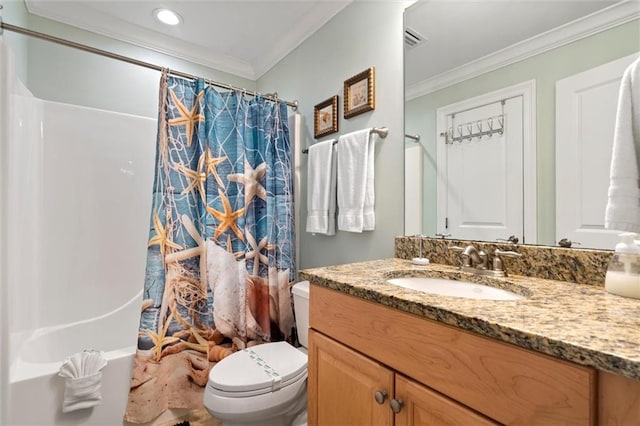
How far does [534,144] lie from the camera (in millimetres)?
999

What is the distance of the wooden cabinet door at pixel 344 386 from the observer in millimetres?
792

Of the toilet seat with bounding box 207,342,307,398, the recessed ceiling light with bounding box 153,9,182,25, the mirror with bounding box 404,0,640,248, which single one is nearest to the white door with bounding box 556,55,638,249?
the mirror with bounding box 404,0,640,248

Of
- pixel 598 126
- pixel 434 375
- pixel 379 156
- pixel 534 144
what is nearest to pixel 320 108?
pixel 379 156

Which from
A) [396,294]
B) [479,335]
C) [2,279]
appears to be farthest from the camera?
[2,279]

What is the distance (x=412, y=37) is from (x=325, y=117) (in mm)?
653

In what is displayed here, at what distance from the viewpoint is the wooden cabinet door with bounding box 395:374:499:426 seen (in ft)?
2.01

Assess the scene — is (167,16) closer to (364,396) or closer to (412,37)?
(412,37)

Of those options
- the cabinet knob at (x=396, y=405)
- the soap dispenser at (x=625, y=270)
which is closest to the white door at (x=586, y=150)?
the soap dispenser at (x=625, y=270)

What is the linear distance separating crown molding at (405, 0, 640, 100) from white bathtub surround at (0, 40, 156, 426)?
1.92 meters

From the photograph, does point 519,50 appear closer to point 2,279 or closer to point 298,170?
point 298,170

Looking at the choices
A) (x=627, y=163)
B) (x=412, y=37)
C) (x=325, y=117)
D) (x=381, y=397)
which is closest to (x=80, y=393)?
(x=381, y=397)

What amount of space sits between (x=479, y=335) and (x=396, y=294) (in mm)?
218

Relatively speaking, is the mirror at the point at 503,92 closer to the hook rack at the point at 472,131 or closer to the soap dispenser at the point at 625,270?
the hook rack at the point at 472,131

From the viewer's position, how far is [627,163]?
0.73 metres
